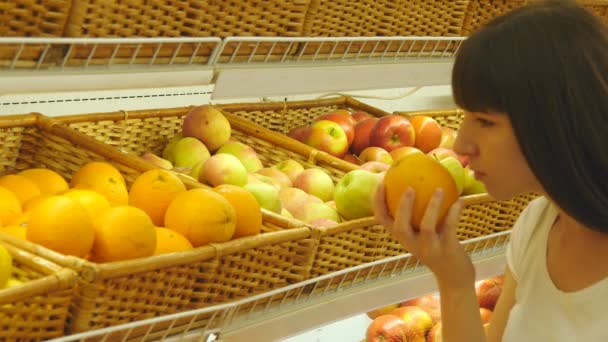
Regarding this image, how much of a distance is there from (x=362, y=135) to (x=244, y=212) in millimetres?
1029

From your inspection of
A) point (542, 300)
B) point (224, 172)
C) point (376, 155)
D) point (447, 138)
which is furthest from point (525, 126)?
point (447, 138)

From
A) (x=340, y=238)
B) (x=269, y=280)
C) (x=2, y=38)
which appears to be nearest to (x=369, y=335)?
(x=340, y=238)

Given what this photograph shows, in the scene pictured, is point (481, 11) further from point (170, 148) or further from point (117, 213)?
point (117, 213)

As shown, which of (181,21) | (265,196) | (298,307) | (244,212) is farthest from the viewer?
(265,196)

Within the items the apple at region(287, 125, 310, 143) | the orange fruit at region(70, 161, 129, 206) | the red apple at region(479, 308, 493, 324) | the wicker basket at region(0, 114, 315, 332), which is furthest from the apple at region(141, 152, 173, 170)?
the red apple at region(479, 308, 493, 324)

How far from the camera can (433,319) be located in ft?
8.02

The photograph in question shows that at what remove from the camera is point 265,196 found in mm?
1737

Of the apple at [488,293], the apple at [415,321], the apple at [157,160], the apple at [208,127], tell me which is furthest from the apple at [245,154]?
the apple at [488,293]

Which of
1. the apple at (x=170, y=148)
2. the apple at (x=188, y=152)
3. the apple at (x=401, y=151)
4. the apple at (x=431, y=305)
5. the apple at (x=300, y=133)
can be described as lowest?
the apple at (x=431, y=305)

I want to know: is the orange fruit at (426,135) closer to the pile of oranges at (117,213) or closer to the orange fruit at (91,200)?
the pile of oranges at (117,213)

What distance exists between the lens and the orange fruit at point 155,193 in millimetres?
1493

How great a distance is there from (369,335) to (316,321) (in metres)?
0.74

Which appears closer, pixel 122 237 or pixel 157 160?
pixel 122 237

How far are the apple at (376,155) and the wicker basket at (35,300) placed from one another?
123 cm
